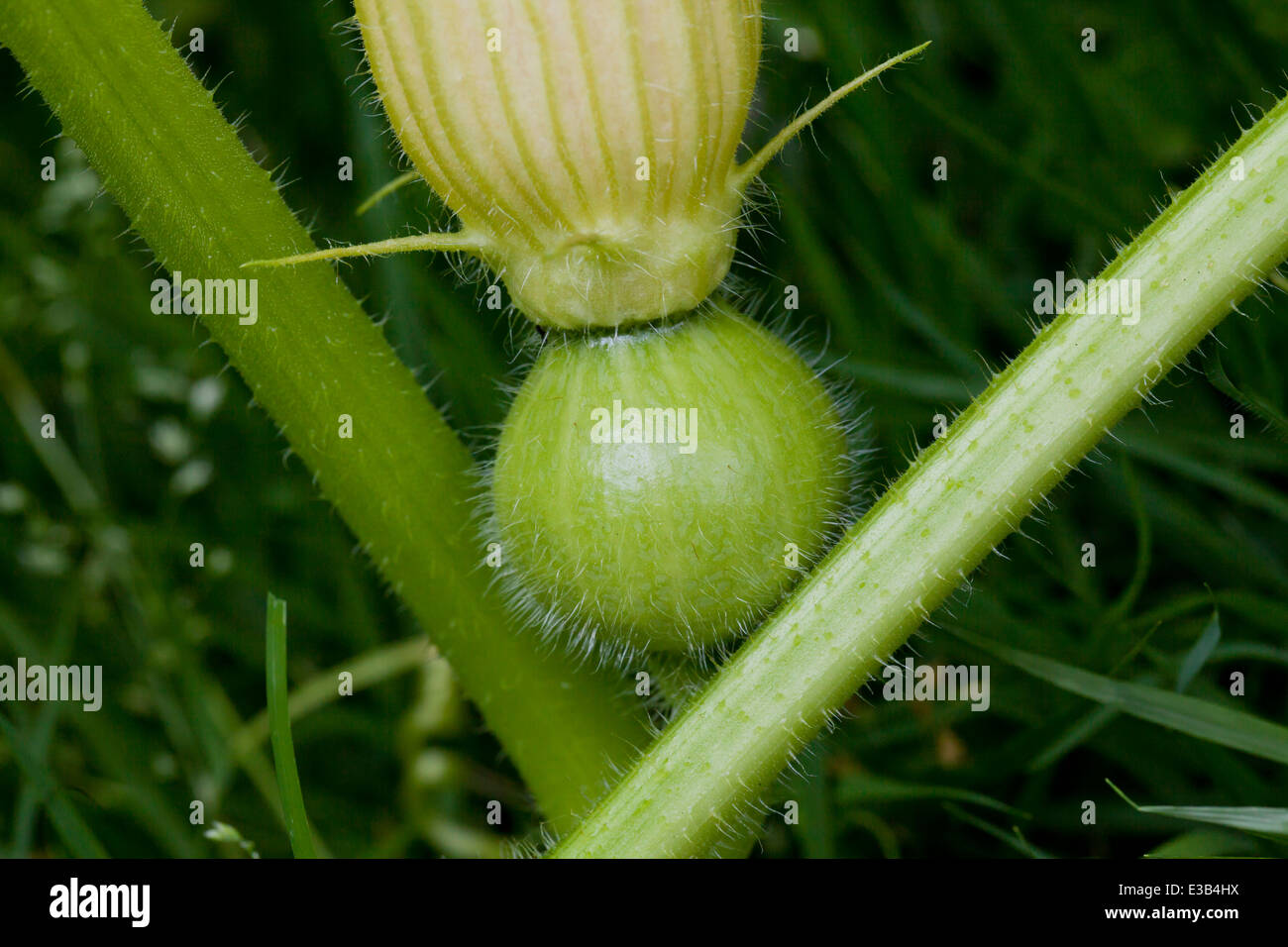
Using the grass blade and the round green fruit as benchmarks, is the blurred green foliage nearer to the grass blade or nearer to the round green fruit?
the grass blade

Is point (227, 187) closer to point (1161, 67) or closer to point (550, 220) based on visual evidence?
point (550, 220)

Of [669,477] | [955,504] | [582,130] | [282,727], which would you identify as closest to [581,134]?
[582,130]

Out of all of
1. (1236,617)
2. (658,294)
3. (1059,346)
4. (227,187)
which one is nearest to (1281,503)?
(1236,617)

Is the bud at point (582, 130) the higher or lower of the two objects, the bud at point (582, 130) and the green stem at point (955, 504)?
the higher

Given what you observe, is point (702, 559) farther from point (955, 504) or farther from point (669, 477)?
point (955, 504)

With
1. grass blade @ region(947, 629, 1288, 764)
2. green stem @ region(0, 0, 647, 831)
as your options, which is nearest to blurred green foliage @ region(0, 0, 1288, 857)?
grass blade @ region(947, 629, 1288, 764)

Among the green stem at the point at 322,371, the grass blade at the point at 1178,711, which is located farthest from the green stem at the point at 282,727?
the grass blade at the point at 1178,711

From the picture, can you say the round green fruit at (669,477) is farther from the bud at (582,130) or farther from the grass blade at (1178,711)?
the grass blade at (1178,711)
